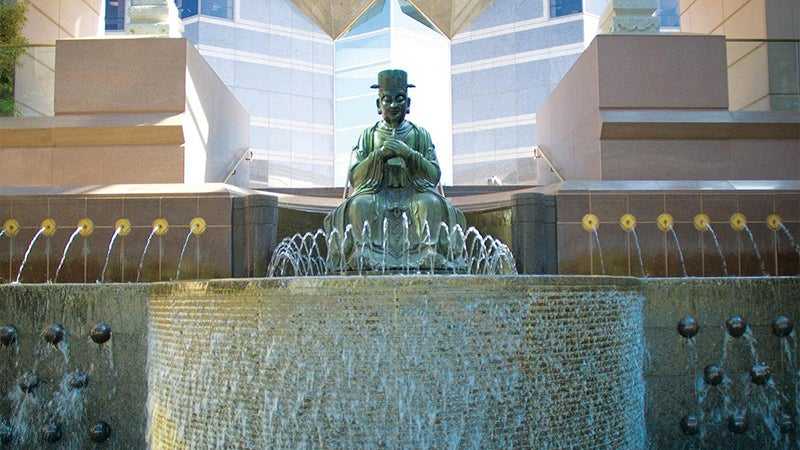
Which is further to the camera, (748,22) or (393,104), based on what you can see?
(748,22)

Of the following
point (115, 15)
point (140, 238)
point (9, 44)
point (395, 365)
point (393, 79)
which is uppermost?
point (115, 15)

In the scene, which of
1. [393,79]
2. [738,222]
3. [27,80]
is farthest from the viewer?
[27,80]

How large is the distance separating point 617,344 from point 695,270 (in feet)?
12.7

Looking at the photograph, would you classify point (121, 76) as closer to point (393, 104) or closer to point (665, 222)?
point (393, 104)

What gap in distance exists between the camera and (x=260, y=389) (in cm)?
467

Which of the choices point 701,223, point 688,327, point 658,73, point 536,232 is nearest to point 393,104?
point 536,232

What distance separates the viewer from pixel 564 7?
24812 millimetres

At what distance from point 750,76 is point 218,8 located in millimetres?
19002

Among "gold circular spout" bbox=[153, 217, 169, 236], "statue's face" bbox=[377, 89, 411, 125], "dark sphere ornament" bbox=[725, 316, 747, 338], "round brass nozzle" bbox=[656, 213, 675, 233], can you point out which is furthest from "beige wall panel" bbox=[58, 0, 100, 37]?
"dark sphere ornament" bbox=[725, 316, 747, 338]

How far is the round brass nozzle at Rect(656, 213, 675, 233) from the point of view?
341 inches

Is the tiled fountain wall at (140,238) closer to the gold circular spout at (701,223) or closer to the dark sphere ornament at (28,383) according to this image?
the dark sphere ornament at (28,383)

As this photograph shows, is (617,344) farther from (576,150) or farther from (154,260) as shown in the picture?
(576,150)

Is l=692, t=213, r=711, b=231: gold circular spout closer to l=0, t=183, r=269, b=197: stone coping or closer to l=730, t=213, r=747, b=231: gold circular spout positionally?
l=730, t=213, r=747, b=231: gold circular spout

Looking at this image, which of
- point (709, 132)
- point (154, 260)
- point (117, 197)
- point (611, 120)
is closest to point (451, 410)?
point (154, 260)
